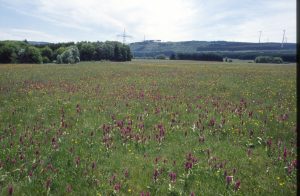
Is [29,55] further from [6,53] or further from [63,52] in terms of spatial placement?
[63,52]

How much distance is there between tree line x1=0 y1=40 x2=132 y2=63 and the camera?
9819 cm

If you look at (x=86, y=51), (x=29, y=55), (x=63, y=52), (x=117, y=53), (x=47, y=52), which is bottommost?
(x=29, y=55)

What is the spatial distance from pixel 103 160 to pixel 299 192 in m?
4.55

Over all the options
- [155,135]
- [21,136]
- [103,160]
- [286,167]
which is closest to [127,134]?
[155,135]

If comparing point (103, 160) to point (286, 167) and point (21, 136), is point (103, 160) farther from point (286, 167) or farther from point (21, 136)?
point (286, 167)

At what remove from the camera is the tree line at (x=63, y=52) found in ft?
322

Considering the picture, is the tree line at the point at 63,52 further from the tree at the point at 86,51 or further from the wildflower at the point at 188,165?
the wildflower at the point at 188,165

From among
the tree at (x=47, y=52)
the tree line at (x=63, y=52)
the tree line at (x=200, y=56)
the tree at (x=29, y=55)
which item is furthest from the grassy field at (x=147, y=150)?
the tree line at (x=200, y=56)

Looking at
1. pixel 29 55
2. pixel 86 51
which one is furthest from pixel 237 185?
pixel 86 51

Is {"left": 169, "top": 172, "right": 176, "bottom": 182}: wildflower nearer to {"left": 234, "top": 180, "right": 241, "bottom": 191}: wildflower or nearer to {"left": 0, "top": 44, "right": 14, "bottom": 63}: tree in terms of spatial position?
{"left": 234, "top": 180, "right": 241, "bottom": 191}: wildflower

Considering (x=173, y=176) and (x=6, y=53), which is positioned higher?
(x=6, y=53)

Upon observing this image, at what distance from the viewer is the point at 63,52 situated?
3861 inches

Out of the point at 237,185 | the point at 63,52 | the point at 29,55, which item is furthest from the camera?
the point at 29,55

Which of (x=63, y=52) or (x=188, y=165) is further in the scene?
(x=63, y=52)
